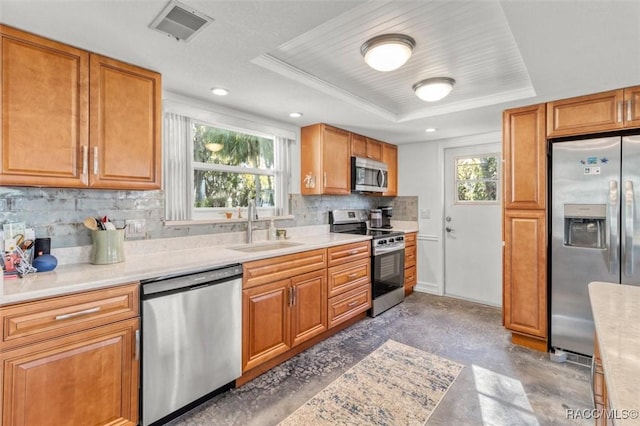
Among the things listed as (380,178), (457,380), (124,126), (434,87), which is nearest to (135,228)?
(124,126)

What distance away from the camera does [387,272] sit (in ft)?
12.0

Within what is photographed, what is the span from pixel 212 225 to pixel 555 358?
308 cm

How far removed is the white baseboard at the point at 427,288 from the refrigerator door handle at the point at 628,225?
2.22 m

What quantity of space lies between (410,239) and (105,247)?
3558 mm

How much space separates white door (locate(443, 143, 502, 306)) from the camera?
12.7 feet

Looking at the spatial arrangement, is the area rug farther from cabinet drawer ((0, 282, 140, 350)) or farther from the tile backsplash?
the tile backsplash

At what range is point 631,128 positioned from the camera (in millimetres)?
2264

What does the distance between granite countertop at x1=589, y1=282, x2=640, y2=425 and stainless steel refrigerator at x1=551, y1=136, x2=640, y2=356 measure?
1162 mm

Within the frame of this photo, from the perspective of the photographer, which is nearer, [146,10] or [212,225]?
[146,10]

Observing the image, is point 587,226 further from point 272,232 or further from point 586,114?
point 272,232

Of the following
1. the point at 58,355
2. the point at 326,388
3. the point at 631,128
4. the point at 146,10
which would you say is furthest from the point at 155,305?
the point at 631,128

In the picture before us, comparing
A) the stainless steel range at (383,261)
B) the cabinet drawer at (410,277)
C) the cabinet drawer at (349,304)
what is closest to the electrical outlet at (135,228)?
the cabinet drawer at (349,304)

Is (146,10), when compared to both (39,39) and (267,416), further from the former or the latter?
(267,416)

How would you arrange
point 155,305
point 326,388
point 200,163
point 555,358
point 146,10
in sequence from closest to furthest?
point 146,10 → point 155,305 → point 326,388 → point 555,358 → point 200,163
